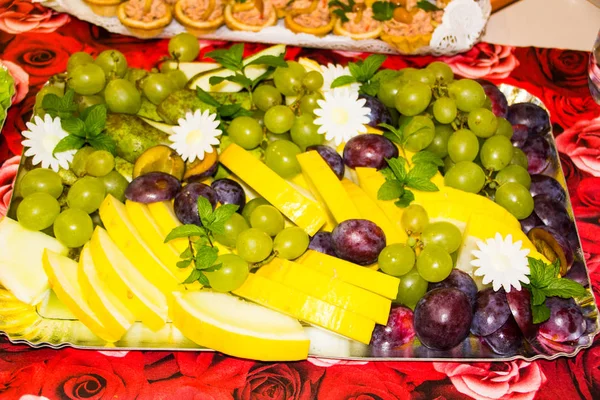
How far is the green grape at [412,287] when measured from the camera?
133 cm

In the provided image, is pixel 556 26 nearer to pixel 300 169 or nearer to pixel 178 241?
pixel 300 169

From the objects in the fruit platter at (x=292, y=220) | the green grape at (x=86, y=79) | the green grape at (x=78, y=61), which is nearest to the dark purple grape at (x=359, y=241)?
the fruit platter at (x=292, y=220)

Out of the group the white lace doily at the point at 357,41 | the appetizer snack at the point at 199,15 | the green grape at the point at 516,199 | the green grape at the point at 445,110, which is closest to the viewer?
the green grape at the point at 516,199

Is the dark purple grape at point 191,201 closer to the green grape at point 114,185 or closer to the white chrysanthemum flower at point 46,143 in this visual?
the green grape at point 114,185

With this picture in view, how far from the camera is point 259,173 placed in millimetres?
1462

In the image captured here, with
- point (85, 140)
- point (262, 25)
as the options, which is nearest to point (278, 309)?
point (85, 140)

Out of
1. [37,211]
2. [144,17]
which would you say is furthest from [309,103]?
[144,17]

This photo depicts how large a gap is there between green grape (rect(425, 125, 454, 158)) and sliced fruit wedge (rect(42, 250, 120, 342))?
873 millimetres

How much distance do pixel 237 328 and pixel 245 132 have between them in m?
0.53

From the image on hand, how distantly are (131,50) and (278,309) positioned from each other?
1244 mm

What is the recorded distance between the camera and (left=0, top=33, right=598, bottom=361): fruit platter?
4.19ft

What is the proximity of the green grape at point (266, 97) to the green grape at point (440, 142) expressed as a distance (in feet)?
1.37

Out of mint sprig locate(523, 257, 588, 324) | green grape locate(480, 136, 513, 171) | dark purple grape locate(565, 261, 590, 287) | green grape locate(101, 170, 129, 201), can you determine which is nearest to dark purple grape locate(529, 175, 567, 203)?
green grape locate(480, 136, 513, 171)

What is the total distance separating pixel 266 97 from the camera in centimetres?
165
